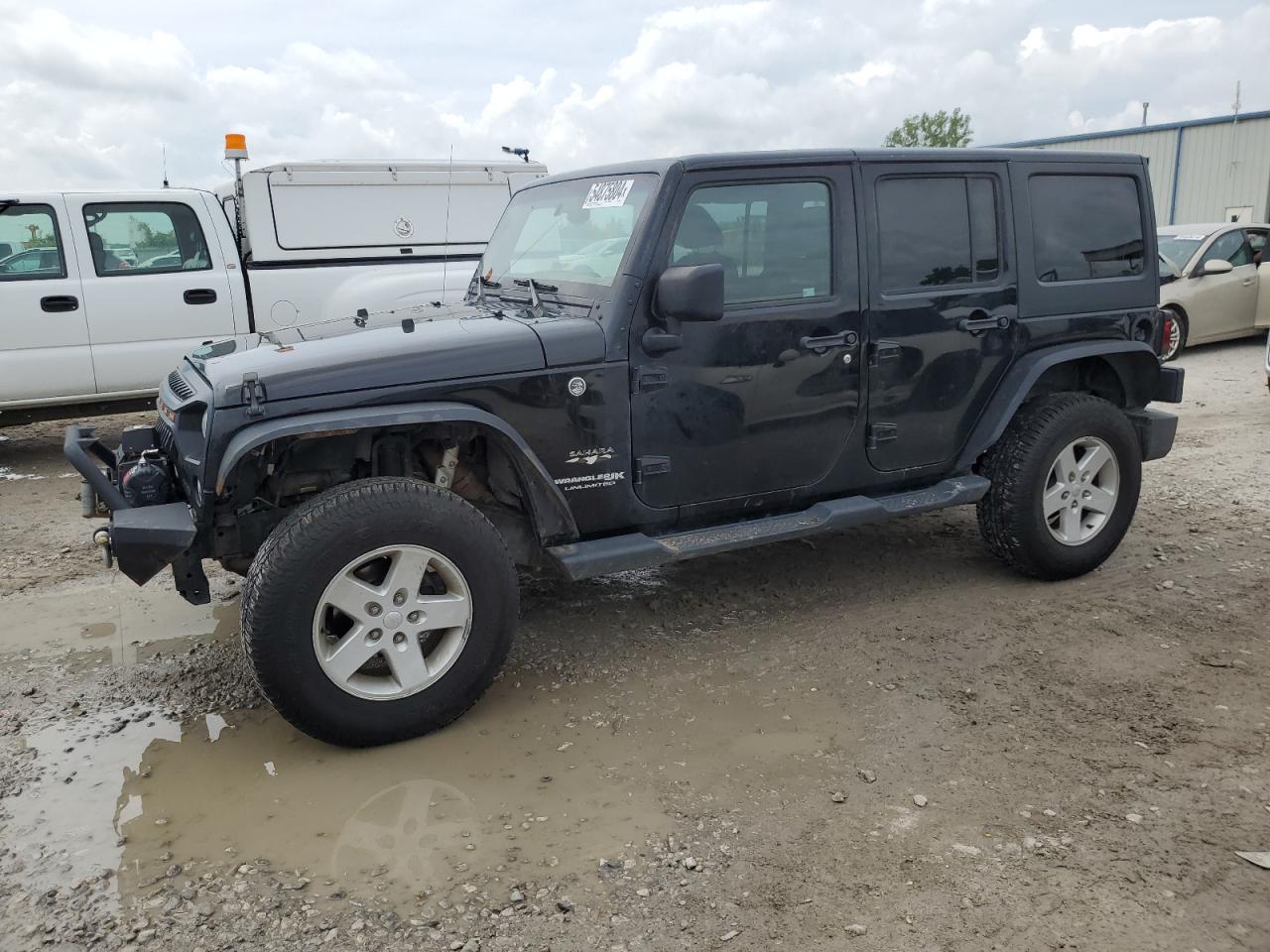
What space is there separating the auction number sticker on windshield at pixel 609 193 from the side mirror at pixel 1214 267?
9524mm

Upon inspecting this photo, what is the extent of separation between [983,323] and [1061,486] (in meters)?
0.89

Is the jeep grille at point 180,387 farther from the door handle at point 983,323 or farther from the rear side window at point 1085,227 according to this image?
the rear side window at point 1085,227

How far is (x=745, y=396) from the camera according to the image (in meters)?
3.96

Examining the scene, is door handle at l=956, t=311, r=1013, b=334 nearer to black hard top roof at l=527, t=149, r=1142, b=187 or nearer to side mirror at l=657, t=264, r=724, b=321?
black hard top roof at l=527, t=149, r=1142, b=187

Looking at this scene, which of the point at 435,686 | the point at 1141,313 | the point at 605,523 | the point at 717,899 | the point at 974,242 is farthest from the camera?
the point at 1141,313

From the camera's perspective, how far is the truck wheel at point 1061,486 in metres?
4.55

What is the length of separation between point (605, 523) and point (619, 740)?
0.84 m

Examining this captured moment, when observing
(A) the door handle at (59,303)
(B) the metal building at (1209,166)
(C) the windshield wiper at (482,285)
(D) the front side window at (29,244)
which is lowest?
(C) the windshield wiper at (482,285)

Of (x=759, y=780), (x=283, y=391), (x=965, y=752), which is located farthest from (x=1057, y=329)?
(x=283, y=391)

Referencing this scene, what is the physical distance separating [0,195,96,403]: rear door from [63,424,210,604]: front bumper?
13.8 feet

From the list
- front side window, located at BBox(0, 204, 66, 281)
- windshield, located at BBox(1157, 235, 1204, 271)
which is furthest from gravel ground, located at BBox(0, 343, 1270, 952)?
windshield, located at BBox(1157, 235, 1204, 271)

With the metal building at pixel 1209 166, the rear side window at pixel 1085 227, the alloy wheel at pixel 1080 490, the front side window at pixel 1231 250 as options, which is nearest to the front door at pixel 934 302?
the rear side window at pixel 1085 227

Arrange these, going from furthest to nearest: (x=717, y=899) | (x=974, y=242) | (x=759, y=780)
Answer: (x=974, y=242) < (x=759, y=780) < (x=717, y=899)

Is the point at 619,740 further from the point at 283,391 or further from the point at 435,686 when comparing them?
the point at 283,391
